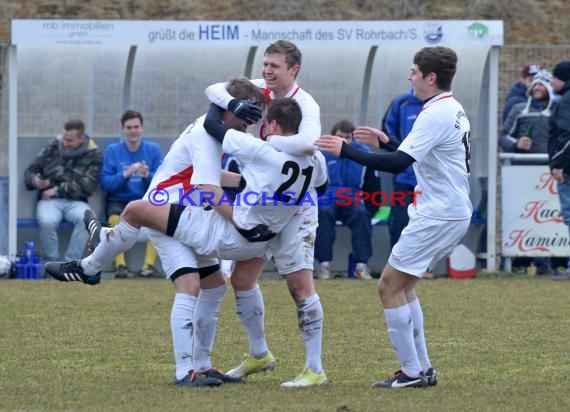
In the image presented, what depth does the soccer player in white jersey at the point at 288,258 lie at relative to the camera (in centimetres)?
757

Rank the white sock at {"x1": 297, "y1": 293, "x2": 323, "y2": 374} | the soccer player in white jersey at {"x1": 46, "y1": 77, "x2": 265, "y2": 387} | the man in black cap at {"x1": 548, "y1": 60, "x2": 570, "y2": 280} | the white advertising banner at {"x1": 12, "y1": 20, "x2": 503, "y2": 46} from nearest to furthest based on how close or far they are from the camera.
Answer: the soccer player in white jersey at {"x1": 46, "y1": 77, "x2": 265, "y2": 387}
the white sock at {"x1": 297, "y1": 293, "x2": 323, "y2": 374}
the man in black cap at {"x1": 548, "y1": 60, "x2": 570, "y2": 280}
the white advertising banner at {"x1": 12, "y1": 20, "x2": 503, "y2": 46}

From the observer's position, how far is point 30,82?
15.6 metres

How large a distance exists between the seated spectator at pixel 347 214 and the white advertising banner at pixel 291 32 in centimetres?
134

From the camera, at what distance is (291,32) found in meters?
15.3

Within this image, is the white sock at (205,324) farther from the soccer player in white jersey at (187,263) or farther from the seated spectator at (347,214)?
the seated spectator at (347,214)

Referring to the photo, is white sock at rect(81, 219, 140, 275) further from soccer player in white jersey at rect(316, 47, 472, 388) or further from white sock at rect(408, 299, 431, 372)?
white sock at rect(408, 299, 431, 372)

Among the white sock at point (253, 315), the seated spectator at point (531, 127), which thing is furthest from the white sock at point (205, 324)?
the seated spectator at point (531, 127)

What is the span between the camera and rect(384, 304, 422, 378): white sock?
7.47 metres

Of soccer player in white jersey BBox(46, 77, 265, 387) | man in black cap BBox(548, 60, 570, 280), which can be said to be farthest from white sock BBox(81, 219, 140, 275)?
man in black cap BBox(548, 60, 570, 280)

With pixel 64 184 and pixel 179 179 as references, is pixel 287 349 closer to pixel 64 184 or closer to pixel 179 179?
pixel 179 179

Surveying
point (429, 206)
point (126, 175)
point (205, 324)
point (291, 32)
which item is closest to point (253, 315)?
point (205, 324)

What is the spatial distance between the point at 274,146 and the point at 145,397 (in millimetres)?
1593

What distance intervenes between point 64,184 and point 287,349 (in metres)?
6.38

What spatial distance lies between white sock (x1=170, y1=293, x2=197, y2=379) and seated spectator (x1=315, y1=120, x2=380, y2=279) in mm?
7363
